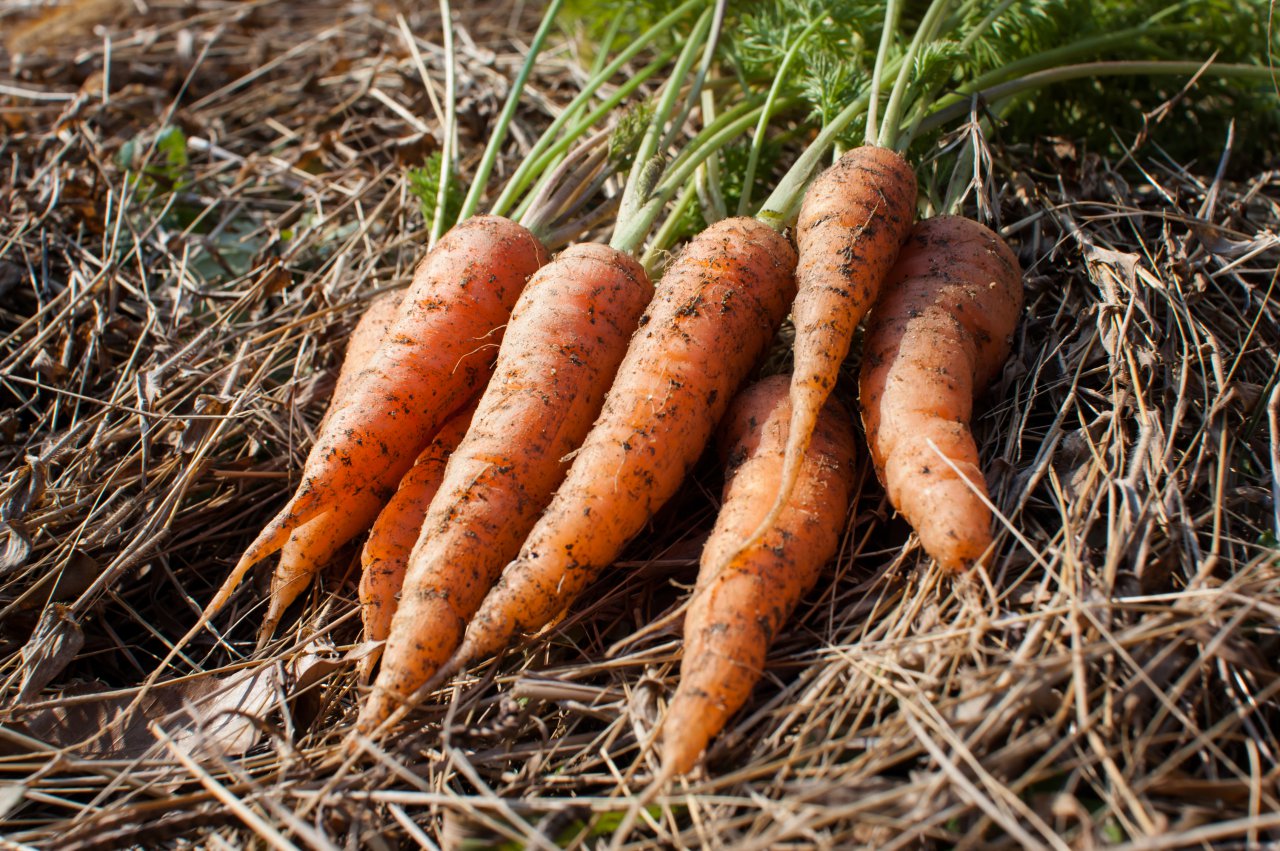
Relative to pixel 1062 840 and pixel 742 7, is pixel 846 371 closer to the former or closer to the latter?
pixel 1062 840

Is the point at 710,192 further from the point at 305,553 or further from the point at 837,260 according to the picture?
A: the point at 305,553

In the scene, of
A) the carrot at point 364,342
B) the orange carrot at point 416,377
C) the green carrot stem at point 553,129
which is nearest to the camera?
the orange carrot at point 416,377

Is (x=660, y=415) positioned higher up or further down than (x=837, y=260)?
further down

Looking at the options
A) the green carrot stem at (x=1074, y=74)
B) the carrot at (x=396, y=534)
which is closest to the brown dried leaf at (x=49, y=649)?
the carrot at (x=396, y=534)

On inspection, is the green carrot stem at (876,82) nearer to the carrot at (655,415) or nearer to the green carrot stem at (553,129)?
the carrot at (655,415)

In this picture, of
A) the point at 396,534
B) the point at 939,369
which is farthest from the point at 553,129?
the point at 939,369
